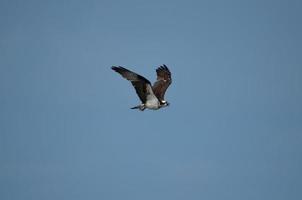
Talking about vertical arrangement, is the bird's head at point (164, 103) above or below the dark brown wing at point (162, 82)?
below

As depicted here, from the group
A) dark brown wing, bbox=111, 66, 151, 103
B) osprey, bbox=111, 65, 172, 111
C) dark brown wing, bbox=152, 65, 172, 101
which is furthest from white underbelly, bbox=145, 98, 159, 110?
dark brown wing, bbox=152, 65, 172, 101

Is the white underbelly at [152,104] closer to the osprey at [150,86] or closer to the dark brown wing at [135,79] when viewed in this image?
the osprey at [150,86]

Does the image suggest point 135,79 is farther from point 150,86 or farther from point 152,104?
point 152,104

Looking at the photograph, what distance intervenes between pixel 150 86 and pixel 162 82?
14.6 ft

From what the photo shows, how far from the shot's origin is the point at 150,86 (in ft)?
90.1

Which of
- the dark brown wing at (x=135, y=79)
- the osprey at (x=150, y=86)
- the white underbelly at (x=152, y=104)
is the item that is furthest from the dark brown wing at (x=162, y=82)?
the dark brown wing at (x=135, y=79)

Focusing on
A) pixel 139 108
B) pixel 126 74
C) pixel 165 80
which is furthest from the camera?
pixel 165 80

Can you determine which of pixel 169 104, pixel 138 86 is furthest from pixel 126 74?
pixel 169 104

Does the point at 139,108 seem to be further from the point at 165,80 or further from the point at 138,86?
the point at 165,80

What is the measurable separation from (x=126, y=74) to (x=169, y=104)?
3811mm

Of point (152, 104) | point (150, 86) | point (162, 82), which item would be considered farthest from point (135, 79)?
point (162, 82)

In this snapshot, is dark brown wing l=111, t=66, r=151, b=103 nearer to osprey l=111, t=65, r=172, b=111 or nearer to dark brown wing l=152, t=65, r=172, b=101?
osprey l=111, t=65, r=172, b=111

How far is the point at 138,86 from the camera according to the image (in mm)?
27484

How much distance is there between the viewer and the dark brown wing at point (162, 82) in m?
31.1
